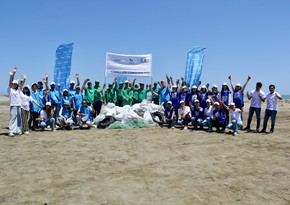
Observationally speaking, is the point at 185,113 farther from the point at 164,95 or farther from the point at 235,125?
the point at 235,125

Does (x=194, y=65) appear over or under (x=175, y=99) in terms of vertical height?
over

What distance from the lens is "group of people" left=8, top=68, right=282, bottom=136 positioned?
9.39 metres

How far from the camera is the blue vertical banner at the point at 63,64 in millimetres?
12812

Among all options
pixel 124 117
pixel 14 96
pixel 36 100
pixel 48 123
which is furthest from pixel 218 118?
pixel 14 96

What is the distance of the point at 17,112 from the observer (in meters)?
9.02

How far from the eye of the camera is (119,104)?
12258 mm

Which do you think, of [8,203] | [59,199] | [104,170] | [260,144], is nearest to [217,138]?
[260,144]

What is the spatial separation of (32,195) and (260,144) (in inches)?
246

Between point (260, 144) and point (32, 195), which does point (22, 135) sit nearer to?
point (32, 195)

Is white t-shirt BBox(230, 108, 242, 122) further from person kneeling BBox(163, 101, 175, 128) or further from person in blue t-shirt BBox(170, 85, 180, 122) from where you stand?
person in blue t-shirt BBox(170, 85, 180, 122)

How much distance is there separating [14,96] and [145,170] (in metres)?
5.61

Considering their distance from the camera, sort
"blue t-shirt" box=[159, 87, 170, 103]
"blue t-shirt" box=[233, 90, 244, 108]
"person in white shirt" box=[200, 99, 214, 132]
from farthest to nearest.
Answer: "blue t-shirt" box=[159, 87, 170, 103] < "blue t-shirt" box=[233, 90, 244, 108] < "person in white shirt" box=[200, 99, 214, 132]

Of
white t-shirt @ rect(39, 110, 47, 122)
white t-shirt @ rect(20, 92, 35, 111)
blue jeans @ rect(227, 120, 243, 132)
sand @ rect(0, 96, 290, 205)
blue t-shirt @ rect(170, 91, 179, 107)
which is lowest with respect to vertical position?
sand @ rect(0, 96, 290, 205)

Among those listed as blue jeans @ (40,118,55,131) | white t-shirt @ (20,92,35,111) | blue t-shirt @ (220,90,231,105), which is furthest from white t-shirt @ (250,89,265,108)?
white t-shirt @ (20,92,35,111)
